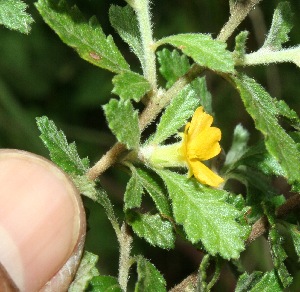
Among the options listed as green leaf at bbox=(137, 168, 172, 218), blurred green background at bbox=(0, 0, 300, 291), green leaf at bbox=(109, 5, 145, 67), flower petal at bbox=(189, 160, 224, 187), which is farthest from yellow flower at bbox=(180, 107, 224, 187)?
blurred green background at bbox=(0, 0, 300, 291)

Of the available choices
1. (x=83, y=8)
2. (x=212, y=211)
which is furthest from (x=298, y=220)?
(x=83, y=8)

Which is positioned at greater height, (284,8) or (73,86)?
(284,8)

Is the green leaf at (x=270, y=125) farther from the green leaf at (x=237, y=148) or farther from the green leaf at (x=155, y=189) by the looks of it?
the green leaf at (x=237, y=148)

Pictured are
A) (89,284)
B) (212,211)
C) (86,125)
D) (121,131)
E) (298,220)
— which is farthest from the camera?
(86,125)

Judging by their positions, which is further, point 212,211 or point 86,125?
point 86,125

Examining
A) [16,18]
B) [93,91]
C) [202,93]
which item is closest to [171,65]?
[202,93]

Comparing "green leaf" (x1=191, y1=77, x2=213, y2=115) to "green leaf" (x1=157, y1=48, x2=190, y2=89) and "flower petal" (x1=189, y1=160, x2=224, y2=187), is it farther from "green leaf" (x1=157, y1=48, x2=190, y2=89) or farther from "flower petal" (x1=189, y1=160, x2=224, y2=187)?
"flower petal" (x1=189, y1=160, x2=224, y2=187)

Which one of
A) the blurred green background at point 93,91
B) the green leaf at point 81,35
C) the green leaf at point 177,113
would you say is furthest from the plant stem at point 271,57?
the blurred green background at point 93,91

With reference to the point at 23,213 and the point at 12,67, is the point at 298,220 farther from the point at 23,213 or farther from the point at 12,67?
the point at 12,67
